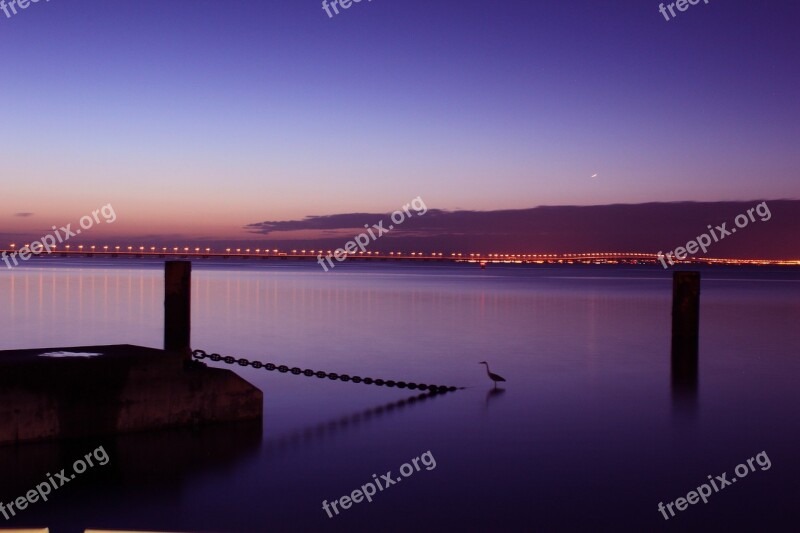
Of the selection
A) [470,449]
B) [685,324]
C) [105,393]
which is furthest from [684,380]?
[105,393]

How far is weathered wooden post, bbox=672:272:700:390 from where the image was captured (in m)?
12.5

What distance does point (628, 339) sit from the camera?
18.5 meters

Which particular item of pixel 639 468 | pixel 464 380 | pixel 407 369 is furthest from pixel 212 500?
pixel 407 369

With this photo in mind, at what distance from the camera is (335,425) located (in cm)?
853

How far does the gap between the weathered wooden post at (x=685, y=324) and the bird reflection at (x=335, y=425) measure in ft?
15.0

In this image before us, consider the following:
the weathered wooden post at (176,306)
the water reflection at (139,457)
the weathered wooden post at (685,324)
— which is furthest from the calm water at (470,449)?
the weathered wooden post at (176,306)

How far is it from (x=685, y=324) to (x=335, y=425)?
22.2 feet

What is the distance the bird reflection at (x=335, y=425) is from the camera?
297 inches

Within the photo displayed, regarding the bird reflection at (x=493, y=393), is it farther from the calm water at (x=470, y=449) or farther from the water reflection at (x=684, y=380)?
the water reflection at (x=684, y=380)

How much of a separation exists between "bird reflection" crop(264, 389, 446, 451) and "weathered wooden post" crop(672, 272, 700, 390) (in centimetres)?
458

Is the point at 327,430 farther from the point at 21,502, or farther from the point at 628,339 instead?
the point at 628,339

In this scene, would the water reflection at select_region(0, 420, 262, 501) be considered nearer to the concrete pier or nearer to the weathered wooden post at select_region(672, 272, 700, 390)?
the concrete pier

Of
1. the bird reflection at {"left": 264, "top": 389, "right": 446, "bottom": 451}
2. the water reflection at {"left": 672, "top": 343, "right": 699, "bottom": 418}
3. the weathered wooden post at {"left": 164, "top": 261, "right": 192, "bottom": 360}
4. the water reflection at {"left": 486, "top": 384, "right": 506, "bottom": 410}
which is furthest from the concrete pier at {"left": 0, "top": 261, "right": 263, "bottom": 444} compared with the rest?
the water reflection at {"left": 672, "top": 343, "right": 699, "bottom": 418}

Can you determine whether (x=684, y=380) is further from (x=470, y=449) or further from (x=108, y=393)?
(x=108, y=393)
